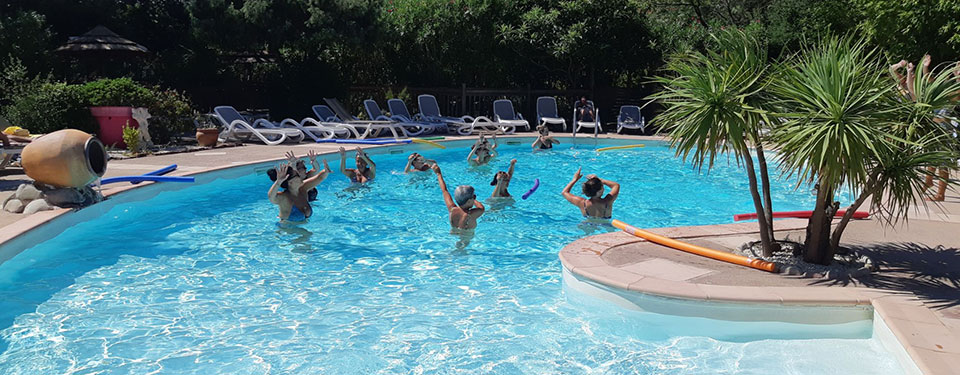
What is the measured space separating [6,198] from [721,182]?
10636 mm

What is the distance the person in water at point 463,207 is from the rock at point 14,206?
14.2 feet

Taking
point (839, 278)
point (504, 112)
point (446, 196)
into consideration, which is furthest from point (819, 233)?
point (504, 112)

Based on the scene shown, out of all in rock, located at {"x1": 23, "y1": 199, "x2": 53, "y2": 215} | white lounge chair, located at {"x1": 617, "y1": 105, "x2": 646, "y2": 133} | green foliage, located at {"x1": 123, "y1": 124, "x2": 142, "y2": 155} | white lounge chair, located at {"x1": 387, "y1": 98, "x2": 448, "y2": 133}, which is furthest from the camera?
white lounge chair, located at {"x1": 617, "y1": 105, "x2": 646, "y2": 133}

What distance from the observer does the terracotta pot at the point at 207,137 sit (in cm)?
1463

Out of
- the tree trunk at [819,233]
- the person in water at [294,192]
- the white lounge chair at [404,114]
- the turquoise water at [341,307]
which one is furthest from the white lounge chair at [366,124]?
the tree trunk at [819,233]

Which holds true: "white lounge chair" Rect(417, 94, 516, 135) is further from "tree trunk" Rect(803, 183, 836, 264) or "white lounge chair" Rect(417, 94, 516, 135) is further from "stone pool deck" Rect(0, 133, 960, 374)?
"tree trunk" Rect(803, 183, 836, 264)

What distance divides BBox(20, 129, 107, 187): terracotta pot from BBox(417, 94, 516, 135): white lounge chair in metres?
12.8

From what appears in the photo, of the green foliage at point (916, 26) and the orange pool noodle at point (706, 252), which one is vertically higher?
the green foliage at point (916, 26)

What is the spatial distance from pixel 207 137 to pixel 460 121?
299 inches

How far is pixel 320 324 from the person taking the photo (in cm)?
521

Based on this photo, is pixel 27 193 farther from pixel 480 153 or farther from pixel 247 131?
Answer: pixel 247 131

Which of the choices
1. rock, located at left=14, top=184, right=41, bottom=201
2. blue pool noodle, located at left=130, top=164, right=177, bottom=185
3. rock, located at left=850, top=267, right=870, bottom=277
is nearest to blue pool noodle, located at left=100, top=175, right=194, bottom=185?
blue pool noodle, located at left=130, top=164, right=177, bottom=185

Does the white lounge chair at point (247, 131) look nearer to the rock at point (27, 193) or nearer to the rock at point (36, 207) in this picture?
the rock at point (27, 193)

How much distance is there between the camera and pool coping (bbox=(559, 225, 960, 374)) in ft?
12.4
